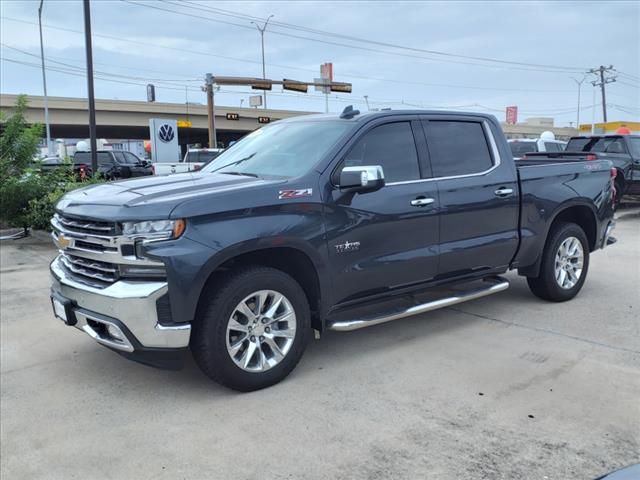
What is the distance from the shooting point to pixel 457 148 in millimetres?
5238

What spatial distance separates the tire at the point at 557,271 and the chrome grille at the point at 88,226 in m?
4.26

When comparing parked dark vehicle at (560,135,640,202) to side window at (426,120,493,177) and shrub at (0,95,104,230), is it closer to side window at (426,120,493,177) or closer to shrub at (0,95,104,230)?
side window at (426,120,493,177)

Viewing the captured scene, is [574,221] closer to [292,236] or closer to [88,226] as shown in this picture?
[292,236]

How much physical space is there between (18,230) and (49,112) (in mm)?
43989

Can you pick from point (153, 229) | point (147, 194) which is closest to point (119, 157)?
point (147, 194)

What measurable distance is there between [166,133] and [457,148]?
2078 cm

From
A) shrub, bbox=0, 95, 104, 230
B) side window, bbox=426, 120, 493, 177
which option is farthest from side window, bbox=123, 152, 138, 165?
side window, bbox=426, 120, 493, 177

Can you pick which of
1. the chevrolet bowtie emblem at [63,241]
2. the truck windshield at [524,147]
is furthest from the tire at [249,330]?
the truck windshield at [524,147]

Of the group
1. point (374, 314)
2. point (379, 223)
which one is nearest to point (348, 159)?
point (379, 223)

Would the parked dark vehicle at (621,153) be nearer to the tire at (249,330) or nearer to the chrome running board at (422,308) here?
the chrome running board at (422,308)

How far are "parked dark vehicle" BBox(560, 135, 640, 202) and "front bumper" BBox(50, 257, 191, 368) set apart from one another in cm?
1264

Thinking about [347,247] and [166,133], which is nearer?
[347,247]

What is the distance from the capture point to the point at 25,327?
5.60 metres

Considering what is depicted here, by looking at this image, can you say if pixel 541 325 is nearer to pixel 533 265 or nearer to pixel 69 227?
pixel 533 265
